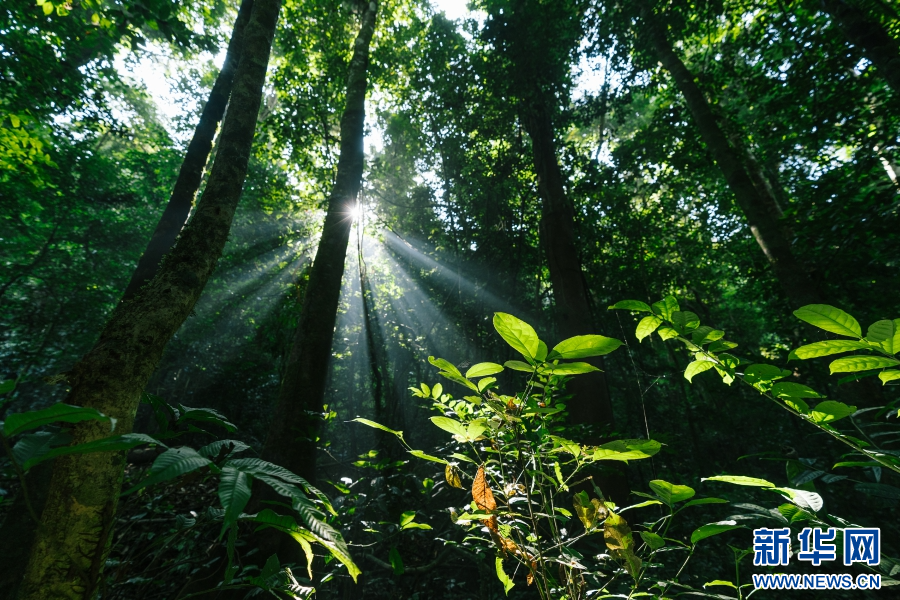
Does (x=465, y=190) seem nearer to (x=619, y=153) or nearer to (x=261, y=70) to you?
(x=619, y=153)

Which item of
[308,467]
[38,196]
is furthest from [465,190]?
[38,196]

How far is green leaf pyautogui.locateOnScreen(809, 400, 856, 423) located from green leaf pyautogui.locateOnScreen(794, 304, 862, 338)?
0.19 metres

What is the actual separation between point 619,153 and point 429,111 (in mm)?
4035

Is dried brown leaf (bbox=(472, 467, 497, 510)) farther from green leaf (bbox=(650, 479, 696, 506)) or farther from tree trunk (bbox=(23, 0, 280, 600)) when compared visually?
tree trunk (bbox=(23, 0, 280, 600))

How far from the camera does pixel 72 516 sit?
2.77 feet

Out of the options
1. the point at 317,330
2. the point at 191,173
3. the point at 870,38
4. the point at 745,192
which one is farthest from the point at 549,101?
the point at 317,330

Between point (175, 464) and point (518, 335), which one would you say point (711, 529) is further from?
point (175, 464)

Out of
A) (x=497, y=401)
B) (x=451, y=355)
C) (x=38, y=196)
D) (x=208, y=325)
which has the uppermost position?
(x=38, y=196)

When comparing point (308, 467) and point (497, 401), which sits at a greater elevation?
point (497, 401)

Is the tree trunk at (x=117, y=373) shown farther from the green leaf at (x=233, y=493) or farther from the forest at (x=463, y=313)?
the green leaf at (x=233, y=493)

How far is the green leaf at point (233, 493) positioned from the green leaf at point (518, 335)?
0.58 metres

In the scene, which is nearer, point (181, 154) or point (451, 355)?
point (451, 355)

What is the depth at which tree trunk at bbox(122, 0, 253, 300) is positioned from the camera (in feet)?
12.1

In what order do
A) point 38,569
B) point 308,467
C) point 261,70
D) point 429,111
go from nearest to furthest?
point 38,569 → point 261,70 → point 308,467 → point 429,111
